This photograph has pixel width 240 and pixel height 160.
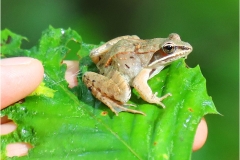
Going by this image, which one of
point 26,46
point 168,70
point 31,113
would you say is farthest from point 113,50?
point 26,46

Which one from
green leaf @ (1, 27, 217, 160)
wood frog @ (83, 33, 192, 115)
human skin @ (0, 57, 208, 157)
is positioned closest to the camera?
green leaf @ (1, 27, 217, 160)

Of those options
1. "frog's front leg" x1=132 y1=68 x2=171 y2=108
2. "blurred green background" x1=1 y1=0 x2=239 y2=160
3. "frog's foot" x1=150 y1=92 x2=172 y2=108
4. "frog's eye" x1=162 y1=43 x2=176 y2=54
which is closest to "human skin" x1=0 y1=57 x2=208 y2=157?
"frog's front leg" x1=132 y1=68 x2=171 y2=108

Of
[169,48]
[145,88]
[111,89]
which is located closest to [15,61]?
[111,89]

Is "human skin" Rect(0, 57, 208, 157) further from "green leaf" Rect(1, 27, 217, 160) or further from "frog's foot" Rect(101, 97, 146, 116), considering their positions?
"frog's foot" Rect(101, 97, 146, 116)

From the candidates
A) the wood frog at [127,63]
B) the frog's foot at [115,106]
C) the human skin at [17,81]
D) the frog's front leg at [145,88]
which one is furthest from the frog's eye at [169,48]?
the human skin at [17,81]

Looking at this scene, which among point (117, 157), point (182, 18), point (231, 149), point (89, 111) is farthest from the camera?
point (182, 18)

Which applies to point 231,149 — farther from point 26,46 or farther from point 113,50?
point 26,46
